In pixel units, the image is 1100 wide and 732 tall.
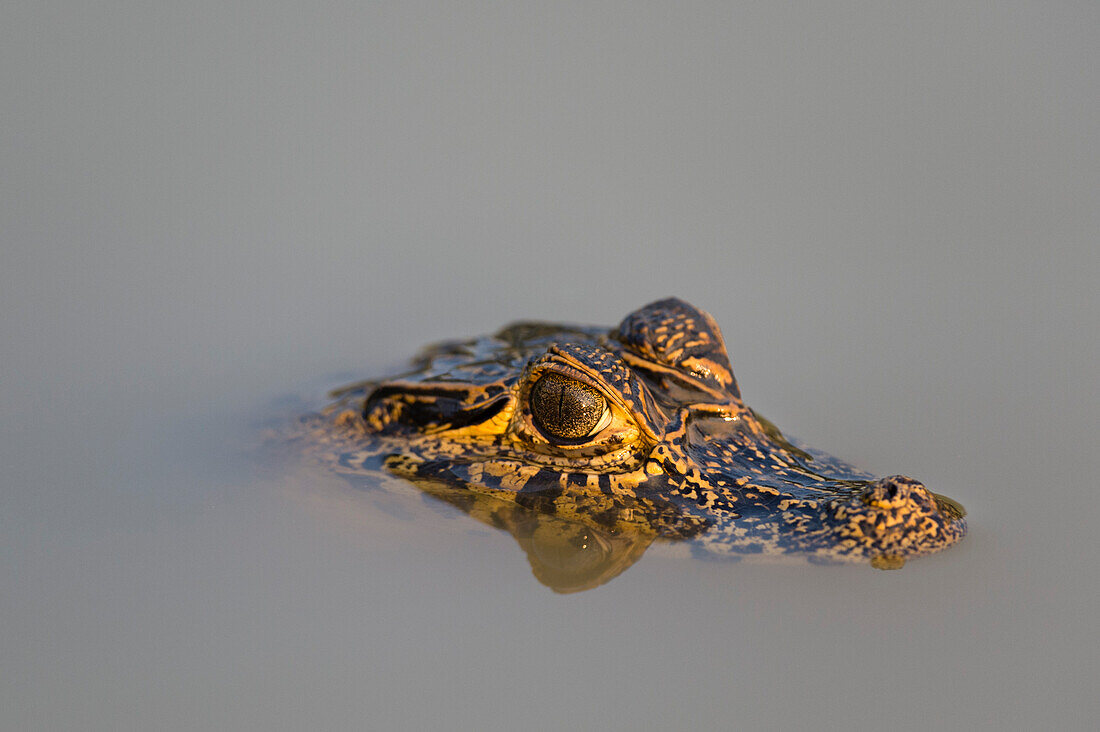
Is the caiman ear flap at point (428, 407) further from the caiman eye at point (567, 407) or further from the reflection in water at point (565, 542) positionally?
the reflection in water at point (565, 542)

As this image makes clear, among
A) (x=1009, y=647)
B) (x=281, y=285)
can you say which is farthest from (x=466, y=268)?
(x=1009, y=647)

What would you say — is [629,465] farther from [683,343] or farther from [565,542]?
[683,343]

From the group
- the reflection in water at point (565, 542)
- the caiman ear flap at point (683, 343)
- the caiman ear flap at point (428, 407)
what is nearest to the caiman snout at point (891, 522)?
the reflection in water at point (565, 542)

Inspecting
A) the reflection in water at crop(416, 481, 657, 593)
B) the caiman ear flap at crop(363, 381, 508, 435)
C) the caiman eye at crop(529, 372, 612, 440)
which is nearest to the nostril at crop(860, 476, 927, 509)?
the reflection in water at crop(416, 481, 657, 593)

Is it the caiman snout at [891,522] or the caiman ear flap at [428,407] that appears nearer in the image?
the caiman snout at [891,522]

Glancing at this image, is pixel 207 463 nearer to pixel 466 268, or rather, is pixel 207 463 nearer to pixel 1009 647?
pixel 466 268

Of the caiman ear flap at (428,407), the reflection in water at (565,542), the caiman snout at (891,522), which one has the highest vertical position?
the caiman ear flap at (428,407)

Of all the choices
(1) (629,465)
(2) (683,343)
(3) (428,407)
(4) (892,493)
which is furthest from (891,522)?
(3) (428,407)

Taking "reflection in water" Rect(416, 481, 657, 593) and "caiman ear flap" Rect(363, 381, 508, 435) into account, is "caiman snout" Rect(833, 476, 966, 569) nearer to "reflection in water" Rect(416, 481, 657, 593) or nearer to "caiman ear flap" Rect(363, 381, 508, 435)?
"reflection in water" Rect(416, 481, 657, 593)
